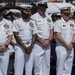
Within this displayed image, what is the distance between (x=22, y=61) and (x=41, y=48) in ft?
1.76

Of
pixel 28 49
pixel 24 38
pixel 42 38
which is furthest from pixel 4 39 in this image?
pixel 42 38

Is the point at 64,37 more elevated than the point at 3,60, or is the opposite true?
the point at 64,37

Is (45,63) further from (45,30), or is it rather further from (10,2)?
→ (10,2)

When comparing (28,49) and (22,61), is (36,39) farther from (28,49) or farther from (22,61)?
(22,61)

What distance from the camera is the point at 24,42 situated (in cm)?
636

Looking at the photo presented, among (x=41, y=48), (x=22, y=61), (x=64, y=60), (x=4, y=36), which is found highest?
(x=4, y=36)

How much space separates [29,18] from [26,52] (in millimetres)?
699

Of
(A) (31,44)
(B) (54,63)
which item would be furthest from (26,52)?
(B) (54,63)

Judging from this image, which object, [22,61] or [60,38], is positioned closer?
[22,61]

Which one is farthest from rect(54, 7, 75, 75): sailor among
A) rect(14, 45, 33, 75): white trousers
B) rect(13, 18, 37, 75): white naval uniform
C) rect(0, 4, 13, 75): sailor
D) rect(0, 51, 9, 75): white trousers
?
rect(0, 51, 9, 75): white trousers

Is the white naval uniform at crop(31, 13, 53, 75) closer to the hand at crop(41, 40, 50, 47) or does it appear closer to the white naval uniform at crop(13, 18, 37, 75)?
the hand at crop(41, 40, 50, 47)

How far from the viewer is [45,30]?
667 cm

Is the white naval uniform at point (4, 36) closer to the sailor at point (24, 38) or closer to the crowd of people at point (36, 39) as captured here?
the crowd of people at point (36, 39)

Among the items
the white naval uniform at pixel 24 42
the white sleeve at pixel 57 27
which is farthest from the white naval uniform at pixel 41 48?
the white naval uniform at pixel 24 42
